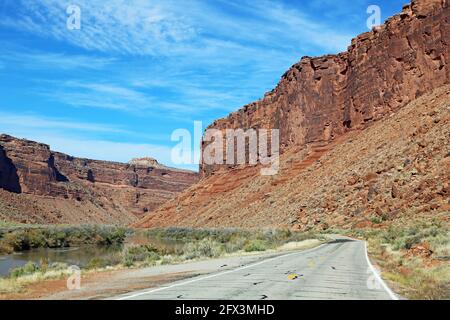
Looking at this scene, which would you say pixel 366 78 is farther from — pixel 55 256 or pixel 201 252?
pixel 201 252

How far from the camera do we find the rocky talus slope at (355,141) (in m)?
48.4

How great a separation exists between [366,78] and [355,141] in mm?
12360

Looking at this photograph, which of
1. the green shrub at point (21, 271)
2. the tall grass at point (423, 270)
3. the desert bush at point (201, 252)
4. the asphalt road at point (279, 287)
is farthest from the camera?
the desert bush at point (201, 252)

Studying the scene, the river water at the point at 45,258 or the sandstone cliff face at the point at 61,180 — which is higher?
the sandstone cliff face at the point at 61,180

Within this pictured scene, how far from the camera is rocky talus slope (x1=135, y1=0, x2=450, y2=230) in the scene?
48.4m

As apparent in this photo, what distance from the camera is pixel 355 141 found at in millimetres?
70562

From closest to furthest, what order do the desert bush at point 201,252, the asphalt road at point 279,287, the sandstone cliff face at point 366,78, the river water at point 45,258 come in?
the asphalt road at point 279,287, the desert bush at point 201,252, the river water at point 45,258, the sandstone cliff face at point 366,78

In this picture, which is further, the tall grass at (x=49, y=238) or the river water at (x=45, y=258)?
the tall grass at (x=49, y=238)

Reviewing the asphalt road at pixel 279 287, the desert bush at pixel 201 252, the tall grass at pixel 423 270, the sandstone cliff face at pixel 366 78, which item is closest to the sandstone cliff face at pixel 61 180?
the sandstone cliff face at pixel 366 78

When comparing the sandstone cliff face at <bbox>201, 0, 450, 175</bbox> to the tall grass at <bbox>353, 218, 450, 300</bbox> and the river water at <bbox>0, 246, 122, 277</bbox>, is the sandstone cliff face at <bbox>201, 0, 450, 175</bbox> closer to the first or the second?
the tall grass at <bbox>353, 218, 450, 300</bbox>

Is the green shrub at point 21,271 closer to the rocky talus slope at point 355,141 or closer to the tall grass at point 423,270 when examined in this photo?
the tall grass at point 423,270

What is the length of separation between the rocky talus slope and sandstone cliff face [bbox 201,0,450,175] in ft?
0.55

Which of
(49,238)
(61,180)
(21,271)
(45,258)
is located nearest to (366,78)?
(49,238)

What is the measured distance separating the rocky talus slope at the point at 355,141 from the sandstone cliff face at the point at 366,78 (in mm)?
166
